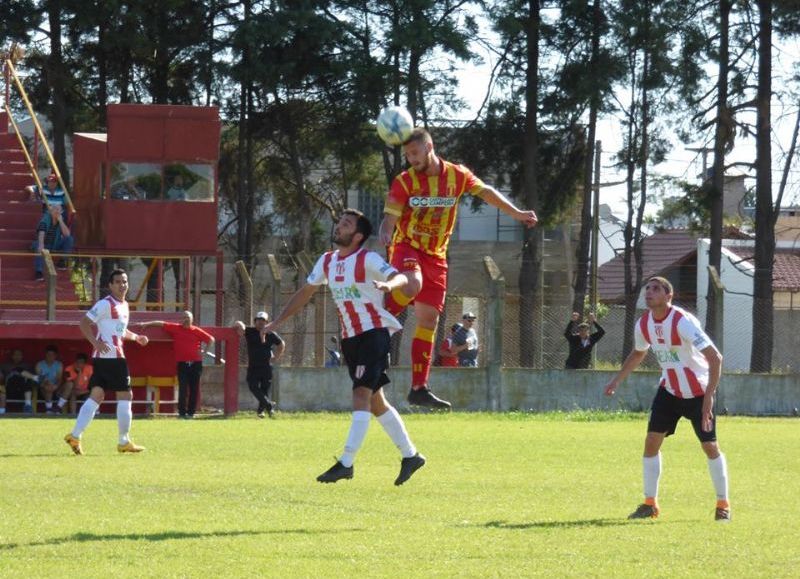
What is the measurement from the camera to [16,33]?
38.9 m

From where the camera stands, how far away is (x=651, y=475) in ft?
38.1

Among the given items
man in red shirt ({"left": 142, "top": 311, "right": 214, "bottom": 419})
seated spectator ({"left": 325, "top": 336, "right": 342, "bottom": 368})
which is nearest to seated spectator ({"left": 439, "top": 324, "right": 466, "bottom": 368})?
seated spectator ({"left": 325, "top": 336, "right": 342, "bottom": 368})

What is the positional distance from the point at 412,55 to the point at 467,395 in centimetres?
1334

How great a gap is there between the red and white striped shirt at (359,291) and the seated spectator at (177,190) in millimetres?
21501

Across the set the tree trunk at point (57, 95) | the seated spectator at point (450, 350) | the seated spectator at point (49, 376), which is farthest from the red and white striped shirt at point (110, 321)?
the tree trunk at point (57, 95)

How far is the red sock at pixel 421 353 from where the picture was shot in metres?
12.2

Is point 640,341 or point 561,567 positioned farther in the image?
point 640,341

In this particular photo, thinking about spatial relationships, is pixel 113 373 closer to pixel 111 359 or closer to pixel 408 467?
pixel 111 359

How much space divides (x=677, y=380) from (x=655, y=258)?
168 feet

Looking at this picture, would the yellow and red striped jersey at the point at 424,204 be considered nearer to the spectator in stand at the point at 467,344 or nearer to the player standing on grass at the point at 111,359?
the player standing on grass at the point at 111,359

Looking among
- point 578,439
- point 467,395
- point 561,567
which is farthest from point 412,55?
point 561,567

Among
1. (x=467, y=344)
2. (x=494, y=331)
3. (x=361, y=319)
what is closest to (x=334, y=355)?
(x=467, y=344)

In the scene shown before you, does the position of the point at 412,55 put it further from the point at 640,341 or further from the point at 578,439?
the point at 640,341

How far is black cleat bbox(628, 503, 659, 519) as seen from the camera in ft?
36.8
